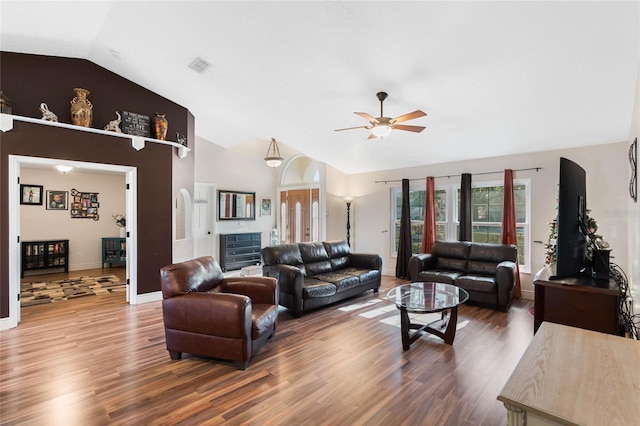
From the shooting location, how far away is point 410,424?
2004mm

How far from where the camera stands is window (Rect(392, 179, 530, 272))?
202 inches

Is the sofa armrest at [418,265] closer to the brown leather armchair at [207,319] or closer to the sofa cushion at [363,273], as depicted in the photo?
the sofa cushion at [363,273]

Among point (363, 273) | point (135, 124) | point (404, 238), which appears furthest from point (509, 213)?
point (135, 124)

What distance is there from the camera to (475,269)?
4953 millimetres

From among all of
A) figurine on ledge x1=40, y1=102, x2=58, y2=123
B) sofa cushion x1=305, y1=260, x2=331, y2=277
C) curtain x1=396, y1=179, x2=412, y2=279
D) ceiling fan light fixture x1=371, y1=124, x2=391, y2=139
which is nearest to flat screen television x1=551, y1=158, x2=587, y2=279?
ceiling fan light fixture x1=371, y1=124, x2=391, y2=139

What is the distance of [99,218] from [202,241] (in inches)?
104

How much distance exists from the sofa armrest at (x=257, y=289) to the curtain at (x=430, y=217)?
3703 millimetres

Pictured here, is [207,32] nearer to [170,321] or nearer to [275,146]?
[170,321]

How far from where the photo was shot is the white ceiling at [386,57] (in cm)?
262

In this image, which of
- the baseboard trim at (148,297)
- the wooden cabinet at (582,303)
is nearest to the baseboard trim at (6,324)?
the baseboard trim at (148,297)

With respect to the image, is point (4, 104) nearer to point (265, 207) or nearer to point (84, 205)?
point (84, 205)

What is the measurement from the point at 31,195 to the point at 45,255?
4.34 ft

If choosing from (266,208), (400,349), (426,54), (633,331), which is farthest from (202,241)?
(633,331)

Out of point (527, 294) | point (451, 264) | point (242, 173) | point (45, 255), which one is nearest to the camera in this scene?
point (527, 294)
